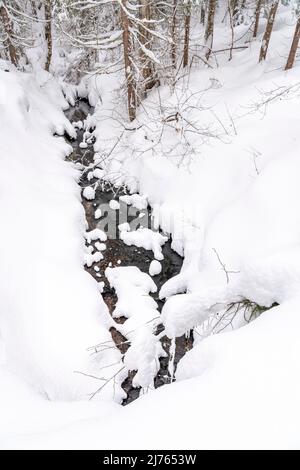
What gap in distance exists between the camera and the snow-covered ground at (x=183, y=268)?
9.13ft

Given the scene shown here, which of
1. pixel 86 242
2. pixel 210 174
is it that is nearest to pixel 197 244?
pixel 210 174

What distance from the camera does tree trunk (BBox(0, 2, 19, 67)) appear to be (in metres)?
12.8

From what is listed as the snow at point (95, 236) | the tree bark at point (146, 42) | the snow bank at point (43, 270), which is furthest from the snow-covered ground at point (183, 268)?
the tree bark at point (146, 42)

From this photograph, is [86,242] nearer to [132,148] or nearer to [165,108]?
[132,148]

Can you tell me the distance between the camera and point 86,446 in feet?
8.75

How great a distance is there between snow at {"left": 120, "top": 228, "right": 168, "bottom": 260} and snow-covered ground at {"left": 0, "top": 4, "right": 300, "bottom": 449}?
0.34 feet

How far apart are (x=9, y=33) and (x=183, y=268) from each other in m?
11.4

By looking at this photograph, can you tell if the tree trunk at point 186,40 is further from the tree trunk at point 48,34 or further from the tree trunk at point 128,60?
the tree trunk at point 48,34

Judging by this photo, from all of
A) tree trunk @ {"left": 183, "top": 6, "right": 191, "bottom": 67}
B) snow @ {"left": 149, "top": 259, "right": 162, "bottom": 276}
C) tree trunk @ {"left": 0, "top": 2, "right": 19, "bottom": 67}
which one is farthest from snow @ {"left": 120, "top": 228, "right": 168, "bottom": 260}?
tree trunk @ {"left": 0, "top": 2, "right": 19, "bottom": 67}

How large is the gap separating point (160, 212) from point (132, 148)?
119 inches

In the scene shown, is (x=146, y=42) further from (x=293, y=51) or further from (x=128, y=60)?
(x=293, y=51)

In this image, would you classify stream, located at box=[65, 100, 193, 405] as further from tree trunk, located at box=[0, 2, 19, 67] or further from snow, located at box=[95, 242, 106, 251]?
tree trunk, located at box=[0, 2, 19, 67]

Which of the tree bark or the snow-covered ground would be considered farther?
the tree bark

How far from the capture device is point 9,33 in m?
13.2
